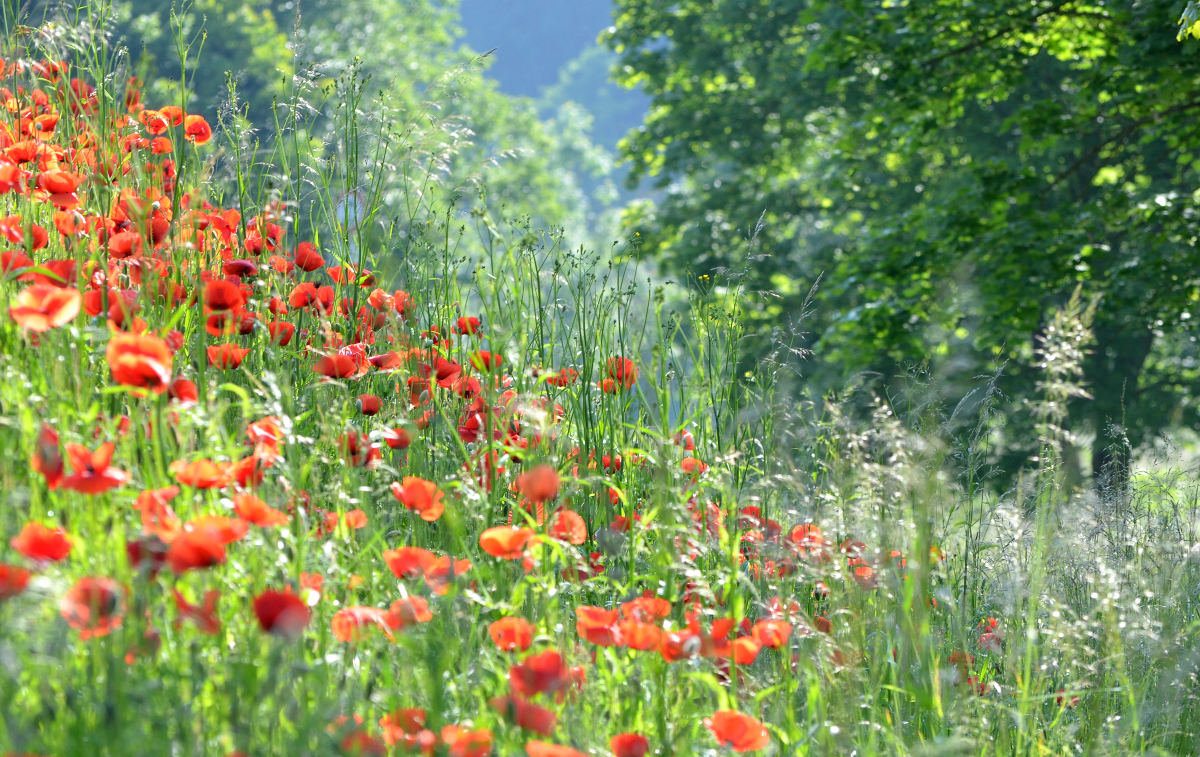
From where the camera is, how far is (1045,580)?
7.82ft

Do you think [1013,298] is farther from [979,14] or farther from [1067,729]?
[1067,729]

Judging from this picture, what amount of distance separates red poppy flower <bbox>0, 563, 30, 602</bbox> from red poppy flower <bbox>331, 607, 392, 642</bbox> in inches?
18.1

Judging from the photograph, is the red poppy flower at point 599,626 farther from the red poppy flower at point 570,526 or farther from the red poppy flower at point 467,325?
the red poppy flower at point 467,325

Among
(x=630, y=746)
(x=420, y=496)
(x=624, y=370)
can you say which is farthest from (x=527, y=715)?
(x=624, y=370)

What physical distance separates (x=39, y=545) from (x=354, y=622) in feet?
1.44

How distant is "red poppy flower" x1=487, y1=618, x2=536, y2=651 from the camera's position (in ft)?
4.58

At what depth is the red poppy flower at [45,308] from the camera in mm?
1432

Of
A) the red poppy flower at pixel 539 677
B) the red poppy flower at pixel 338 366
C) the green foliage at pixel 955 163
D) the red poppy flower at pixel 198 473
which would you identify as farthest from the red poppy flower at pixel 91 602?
the green foliage at pixel 955 163

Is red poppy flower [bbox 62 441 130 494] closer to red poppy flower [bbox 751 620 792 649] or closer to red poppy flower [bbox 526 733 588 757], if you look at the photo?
red poppy flower [bbox 526 733 588 757]

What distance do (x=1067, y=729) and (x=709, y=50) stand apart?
11997 millimetres

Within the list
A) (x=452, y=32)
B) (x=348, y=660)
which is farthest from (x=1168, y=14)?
(x=452, y=32)

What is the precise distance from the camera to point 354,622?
1395 mm

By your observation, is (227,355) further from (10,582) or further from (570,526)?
(10,582)

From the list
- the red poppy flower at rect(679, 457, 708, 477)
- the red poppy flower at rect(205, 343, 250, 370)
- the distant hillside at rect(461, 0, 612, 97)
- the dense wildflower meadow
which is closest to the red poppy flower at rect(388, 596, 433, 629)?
the dense wildflower meadow
